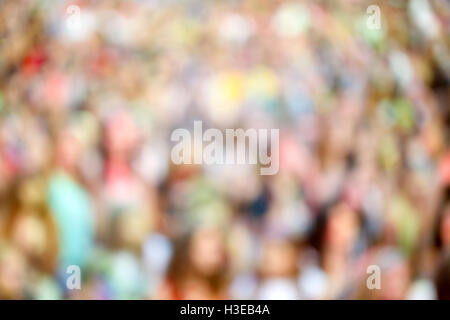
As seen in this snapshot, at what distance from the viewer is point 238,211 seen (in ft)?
2.41

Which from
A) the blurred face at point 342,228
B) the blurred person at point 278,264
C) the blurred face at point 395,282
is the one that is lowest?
the blurred face at point 395,282

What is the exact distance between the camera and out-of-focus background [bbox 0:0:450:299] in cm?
74

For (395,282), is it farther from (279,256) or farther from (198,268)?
(198,268)

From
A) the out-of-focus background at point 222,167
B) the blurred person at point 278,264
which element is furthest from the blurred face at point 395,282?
the blurred person at point 278,264

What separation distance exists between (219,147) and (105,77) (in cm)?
18

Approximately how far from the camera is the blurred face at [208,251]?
73 cm

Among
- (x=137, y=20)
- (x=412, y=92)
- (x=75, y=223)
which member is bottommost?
(x=75, y=223)

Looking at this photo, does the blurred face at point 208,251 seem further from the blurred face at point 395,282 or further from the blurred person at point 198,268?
the blurred face at point 395,282

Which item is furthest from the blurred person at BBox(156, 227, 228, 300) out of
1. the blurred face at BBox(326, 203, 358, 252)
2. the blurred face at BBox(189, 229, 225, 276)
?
the blurred face at BBox(326, 203, 358, 252)

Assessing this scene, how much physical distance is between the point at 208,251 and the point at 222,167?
112 millimetres

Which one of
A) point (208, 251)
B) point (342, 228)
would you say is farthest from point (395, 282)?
point (208, 251)

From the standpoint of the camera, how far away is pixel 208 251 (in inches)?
28.9
